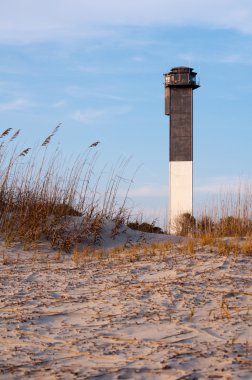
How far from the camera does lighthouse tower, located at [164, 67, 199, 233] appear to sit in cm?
1952

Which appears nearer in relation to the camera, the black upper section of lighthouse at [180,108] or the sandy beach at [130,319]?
the sandy beach at [130,319]

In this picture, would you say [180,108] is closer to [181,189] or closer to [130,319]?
[181,189]

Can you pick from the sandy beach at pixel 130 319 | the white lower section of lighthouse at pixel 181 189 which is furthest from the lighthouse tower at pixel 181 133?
the sandy beach at pixel 130 319

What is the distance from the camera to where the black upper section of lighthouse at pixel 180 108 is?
20000mm

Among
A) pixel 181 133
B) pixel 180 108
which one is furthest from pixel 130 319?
pixel 180 108

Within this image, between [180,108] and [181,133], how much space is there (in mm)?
919

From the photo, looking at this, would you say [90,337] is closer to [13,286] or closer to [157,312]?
[157,312]

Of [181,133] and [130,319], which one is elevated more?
[181,133]

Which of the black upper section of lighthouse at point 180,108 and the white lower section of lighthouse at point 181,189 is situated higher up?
the black upper section of lighthouse at point 180,108

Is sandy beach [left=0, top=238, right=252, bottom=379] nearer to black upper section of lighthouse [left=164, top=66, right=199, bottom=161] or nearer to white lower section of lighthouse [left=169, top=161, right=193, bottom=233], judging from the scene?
white lower section of lighthouse [left=169, top=161, right=193, bottom=233]

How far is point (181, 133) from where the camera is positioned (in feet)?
66.4

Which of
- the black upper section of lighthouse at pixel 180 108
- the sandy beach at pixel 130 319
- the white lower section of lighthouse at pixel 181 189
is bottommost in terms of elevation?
the sandy beach at pixel 130 319

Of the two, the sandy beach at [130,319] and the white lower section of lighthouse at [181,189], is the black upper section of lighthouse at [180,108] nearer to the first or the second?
the white lower section of lighthouse at [181,189]

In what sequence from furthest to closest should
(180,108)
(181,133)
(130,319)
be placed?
(180,108) < (181,133) < (130,319)
